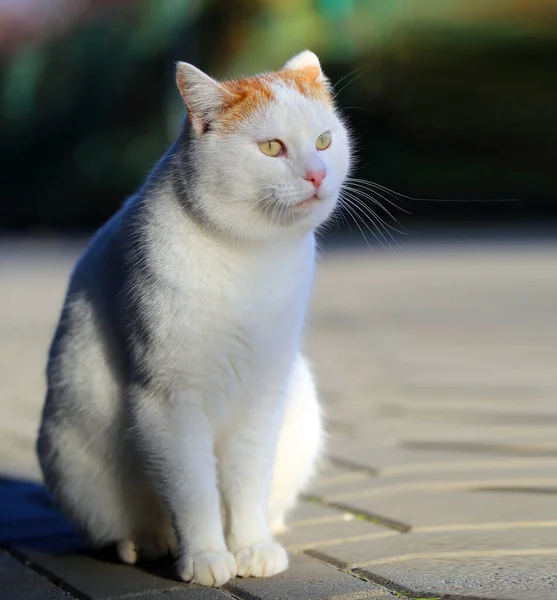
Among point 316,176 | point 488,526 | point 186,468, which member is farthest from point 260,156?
point 488,526

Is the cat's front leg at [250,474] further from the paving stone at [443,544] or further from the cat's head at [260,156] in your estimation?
the cat's head at [260,156]

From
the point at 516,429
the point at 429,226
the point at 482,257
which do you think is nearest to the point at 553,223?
the point at 429,226

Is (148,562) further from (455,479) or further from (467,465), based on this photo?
(467,465)

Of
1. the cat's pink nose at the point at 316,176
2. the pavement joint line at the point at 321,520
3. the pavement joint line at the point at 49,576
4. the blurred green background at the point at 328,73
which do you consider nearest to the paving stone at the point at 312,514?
the pavement joint line at the point at 321,520

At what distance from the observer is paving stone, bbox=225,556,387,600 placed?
228cm

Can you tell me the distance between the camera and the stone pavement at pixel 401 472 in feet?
7.94

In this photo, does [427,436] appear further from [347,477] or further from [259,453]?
[259,453]

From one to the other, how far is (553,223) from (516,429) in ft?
39.6

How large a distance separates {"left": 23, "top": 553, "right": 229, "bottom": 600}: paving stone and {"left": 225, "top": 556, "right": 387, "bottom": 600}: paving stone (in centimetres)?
7

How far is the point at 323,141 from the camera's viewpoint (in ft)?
8.31

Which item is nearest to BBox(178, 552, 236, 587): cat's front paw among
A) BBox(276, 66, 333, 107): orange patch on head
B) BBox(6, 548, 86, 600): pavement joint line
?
BBox(6, 548, 86, 600): pavement joint line

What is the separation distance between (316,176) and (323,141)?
0.54 feet

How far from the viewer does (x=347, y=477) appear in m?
3.42

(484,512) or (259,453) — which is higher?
(259,453)
